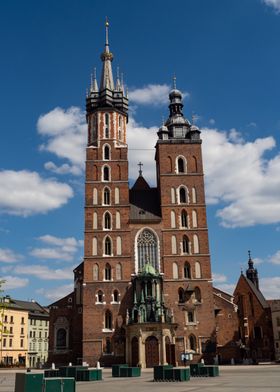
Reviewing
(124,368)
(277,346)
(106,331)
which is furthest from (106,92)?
(277,346)

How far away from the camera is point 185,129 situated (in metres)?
61.2

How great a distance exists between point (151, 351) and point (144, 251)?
11.1 metres

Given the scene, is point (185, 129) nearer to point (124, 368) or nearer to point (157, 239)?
point (157, 239)

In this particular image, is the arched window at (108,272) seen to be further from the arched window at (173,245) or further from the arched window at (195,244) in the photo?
the arched window at (195,244)

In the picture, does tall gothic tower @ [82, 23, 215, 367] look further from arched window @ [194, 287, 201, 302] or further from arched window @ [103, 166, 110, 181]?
arched window @ [194, 287, 201, 302]

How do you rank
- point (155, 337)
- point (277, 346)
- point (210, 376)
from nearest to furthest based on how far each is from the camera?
point (210, 376)
point (155, 337)
point (277, 346)

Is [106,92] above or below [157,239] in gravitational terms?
above

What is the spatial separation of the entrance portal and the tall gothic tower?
96mm

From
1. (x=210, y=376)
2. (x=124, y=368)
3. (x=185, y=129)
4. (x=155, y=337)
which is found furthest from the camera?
(x=185, y=129)

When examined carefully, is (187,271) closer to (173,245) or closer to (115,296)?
(173,245)

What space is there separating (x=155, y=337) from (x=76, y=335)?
10511mm

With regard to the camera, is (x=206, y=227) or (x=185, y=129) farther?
(x=185, y=129)

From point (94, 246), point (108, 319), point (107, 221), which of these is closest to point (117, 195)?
point (107, 221)

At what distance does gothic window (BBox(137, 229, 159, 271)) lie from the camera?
53844 mm
